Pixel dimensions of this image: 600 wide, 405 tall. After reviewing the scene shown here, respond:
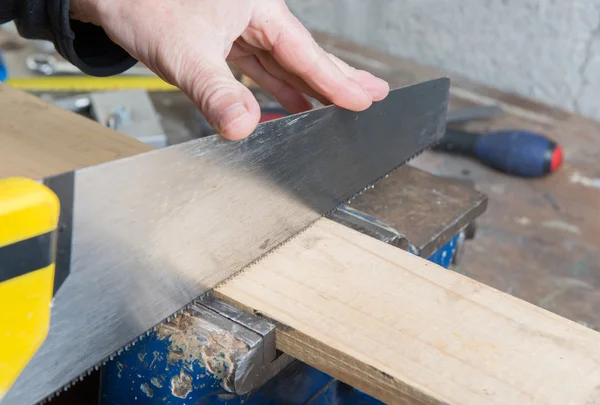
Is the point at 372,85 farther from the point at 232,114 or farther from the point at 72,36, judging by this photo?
the point at 72,36

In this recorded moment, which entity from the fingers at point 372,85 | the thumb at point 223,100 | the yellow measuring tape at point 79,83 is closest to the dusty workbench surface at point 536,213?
the yellow measuring tape at point 79,83

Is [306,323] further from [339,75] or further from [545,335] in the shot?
[339,75]

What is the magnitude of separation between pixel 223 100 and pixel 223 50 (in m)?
0.23

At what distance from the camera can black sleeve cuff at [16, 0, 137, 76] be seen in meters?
1.26

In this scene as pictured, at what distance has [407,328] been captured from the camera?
878 millimetres

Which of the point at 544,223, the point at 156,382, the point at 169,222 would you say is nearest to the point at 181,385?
the point at 156,382

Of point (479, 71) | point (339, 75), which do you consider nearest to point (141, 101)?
point (339, 75)

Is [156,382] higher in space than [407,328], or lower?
lower

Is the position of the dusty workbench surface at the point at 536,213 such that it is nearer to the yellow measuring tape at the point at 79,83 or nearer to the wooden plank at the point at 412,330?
the yellow measuring tape at the point at 79,83

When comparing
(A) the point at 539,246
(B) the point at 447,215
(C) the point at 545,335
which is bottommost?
(A) the point at 539,246

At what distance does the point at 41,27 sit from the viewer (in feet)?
4.26

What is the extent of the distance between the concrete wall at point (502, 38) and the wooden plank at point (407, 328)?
2.36 meters

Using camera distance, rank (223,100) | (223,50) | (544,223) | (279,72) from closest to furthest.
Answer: (223,100)
(223,50)
(279,72)
(544,223)

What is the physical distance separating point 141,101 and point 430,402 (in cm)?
164
